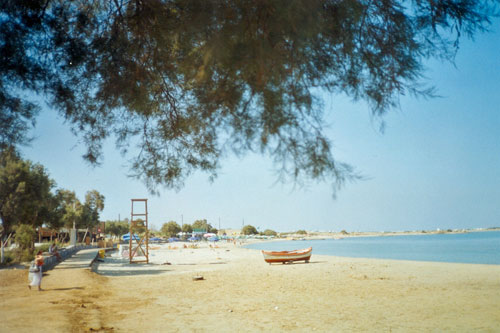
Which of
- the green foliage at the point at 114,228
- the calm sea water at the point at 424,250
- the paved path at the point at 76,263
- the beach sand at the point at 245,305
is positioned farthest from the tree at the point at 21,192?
the green foliage at the point at 114,228

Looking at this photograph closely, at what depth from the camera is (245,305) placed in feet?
32.2

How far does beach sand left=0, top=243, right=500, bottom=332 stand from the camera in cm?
743

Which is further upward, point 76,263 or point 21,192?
point 21,192

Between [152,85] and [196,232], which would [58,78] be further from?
[196,232]

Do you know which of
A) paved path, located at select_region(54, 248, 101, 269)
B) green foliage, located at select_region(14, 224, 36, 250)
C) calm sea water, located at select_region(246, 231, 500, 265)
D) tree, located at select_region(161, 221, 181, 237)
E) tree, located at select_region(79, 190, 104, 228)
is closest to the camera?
paved path, located at select_region(54, 248, 101, 269)

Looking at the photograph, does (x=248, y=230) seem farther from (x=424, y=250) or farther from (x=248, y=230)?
(x=424, y=250)

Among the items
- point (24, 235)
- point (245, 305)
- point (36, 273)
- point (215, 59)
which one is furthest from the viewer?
point (24, 235)

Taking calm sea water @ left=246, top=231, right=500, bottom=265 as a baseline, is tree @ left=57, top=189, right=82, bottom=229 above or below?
above

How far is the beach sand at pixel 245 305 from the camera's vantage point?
7.43 metres

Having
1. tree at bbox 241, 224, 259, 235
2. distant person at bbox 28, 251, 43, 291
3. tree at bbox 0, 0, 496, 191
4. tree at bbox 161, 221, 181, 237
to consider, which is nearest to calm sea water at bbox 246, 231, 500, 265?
distant person at bbox 28, 251, 43, 291

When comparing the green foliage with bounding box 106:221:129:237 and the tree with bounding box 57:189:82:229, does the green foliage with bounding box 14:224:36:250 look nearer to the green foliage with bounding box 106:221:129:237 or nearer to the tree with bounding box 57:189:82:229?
the tree with bounding box 57:189:82:229

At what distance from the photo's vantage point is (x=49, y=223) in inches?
1145

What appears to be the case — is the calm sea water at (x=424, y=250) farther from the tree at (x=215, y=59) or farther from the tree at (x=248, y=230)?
the tree at (x=248, y=230)

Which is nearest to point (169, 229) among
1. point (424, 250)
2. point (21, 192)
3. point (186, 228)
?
point (186, 228)
